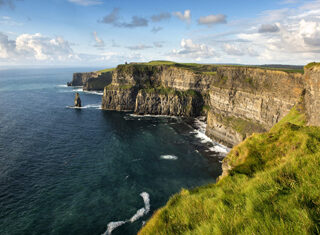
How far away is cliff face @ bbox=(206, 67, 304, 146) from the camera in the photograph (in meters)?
56.2

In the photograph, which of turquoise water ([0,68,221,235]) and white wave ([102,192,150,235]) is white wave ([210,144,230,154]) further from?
white wave ([102,192,150,235])

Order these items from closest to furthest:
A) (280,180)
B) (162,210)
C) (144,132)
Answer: (280,180) < (162,210) < (144,132)

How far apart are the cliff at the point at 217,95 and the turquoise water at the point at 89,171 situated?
16.1 metres

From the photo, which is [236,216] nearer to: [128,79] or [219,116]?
[219,116]

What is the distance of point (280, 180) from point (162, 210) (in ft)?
20.2

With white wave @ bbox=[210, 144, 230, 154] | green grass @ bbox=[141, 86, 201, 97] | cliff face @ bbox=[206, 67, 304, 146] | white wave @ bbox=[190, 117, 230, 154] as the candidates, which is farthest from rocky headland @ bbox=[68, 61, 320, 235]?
white wave @ bbox=[210, 144, 230, 154]

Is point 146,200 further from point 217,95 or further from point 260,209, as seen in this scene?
point 217,95

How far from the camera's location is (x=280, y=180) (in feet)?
28.6

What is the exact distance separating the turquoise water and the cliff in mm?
16089

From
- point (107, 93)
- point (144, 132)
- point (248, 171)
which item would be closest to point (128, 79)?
point (107, 93)

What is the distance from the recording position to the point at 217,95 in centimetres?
8306

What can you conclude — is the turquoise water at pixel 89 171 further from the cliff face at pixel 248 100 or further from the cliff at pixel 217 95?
the cliff at pixel 217 95

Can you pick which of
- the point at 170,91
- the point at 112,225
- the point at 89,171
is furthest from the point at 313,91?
the point at 170,91

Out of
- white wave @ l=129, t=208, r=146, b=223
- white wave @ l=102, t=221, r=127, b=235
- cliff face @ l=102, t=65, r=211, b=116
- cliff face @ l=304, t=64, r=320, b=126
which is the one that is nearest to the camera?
white wave @ l=102, t=221, r=127, b=235
